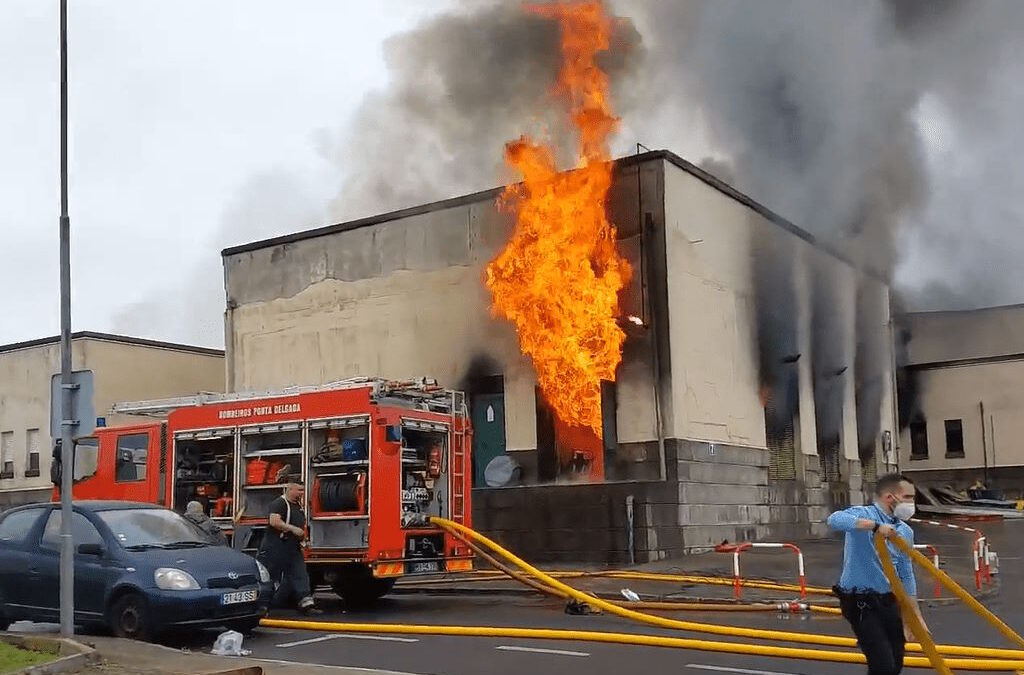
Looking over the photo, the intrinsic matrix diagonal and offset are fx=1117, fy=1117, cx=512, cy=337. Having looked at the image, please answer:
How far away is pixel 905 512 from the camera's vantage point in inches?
252

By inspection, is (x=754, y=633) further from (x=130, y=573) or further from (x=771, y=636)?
(x=130, y=573)

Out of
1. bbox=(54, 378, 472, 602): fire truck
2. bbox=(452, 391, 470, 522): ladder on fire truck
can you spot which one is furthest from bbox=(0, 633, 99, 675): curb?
bbox=(452, 391, 470, 522): ladder on fire truck

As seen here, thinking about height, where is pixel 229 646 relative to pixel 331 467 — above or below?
below

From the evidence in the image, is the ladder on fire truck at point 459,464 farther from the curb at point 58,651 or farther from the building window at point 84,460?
the curb at point 58,651

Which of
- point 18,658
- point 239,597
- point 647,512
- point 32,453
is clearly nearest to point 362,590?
point 239,597

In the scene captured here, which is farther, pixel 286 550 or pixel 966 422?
pixel 966 422

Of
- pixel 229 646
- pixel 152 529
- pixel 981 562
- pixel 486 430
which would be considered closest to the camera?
pixel 229 646

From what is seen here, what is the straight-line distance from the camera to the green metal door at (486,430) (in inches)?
877

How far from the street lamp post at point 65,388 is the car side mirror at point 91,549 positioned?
9 cm

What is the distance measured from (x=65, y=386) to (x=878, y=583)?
26.5ft

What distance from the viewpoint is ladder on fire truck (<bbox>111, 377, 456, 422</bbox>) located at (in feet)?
46.6

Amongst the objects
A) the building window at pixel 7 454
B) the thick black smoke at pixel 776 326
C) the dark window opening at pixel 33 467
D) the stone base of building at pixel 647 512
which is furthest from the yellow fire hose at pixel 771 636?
the building window at pixel 7 454

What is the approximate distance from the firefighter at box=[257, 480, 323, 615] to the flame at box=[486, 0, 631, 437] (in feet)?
27.7

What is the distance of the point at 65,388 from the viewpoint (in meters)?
11.1
